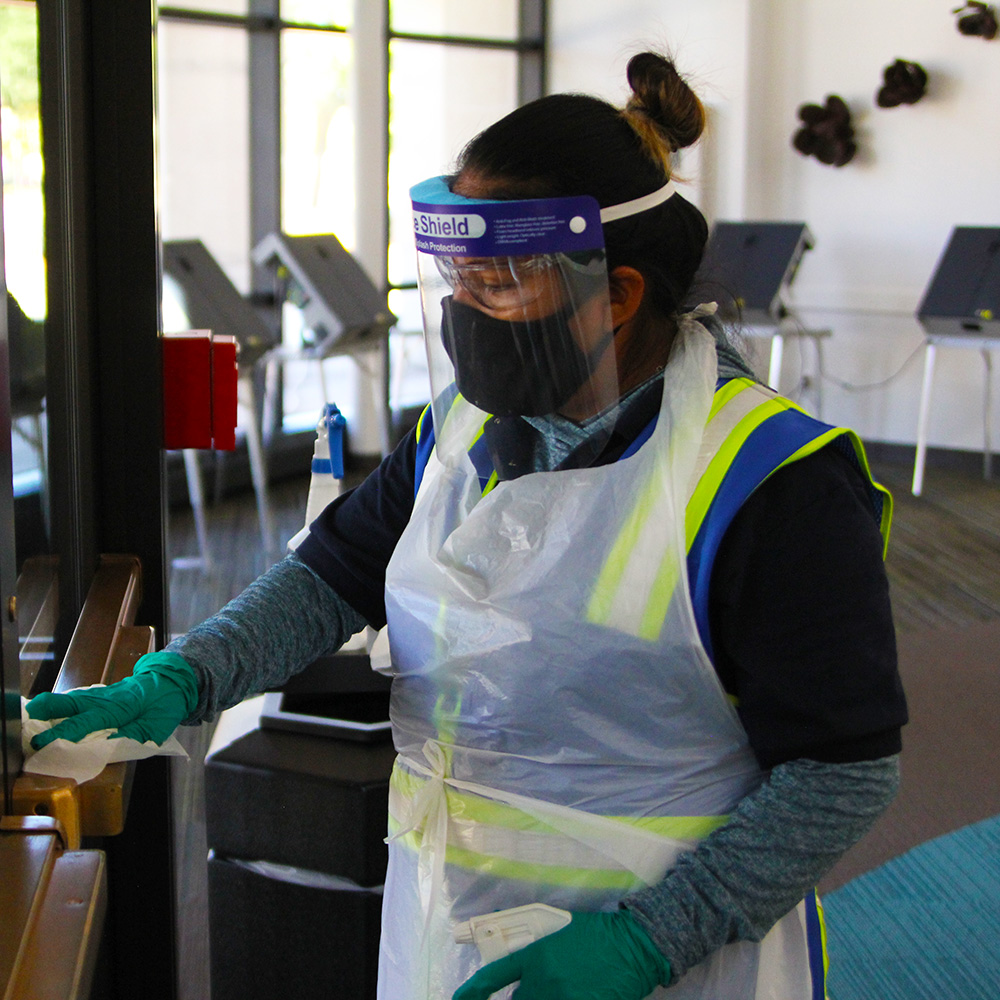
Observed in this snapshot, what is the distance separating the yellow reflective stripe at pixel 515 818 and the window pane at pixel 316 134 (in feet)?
15.0

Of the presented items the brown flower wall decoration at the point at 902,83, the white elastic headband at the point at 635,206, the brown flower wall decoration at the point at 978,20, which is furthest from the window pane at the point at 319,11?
the white elastic headband at the point at 635,206

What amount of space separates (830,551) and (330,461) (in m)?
0.95

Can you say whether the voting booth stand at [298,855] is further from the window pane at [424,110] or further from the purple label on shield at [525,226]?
the window pane at [424,110]

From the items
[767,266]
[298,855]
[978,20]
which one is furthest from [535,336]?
[978,20]

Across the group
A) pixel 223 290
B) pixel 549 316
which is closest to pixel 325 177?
pixel 223 290

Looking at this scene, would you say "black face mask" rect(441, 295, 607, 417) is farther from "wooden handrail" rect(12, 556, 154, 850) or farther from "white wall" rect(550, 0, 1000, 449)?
"white wall" rect(550, 0, 1000, 449)

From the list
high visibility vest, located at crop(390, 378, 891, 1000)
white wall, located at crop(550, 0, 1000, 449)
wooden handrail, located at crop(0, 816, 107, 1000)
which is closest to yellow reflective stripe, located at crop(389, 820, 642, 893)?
high visibility vest, located at crop(390, 378, 891, 1000)

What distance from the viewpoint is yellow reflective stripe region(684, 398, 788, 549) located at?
33.9 inches

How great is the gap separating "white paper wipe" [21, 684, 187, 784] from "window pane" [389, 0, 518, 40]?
550 centimetres

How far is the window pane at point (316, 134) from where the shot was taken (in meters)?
5.35

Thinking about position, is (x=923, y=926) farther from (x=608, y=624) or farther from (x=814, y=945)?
(x=608, y=624)

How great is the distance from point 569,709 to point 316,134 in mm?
5000

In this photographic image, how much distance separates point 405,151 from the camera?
6.04 metres

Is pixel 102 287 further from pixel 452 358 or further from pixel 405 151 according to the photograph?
pixel 405 151
